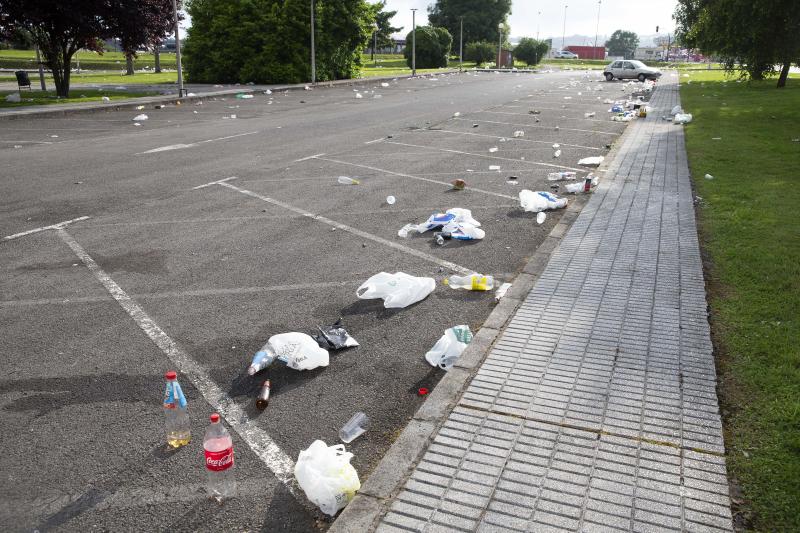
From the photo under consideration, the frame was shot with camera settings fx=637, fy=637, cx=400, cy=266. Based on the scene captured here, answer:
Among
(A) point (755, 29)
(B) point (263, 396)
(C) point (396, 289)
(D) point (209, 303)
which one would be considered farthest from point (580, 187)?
(A) point (755, 29)

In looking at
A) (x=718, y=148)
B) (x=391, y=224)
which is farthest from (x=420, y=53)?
(x=391, y=224)

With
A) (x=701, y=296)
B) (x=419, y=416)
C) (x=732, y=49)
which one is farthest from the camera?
(x=732, y=49)

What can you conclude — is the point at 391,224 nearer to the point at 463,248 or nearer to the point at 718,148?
the point at 463,248

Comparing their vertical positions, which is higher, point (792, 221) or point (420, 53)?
point (420, 53)

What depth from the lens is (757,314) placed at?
5262 mm

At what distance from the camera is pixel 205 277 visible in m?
6.47

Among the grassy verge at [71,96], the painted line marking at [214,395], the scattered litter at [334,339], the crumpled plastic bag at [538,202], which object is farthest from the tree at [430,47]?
the scattered litter at [334,339]

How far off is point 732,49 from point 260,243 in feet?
72.6

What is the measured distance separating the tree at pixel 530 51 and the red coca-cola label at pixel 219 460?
85.7 metres

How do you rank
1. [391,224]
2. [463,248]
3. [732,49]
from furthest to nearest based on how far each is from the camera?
[732,49], [391,224], [463,248]

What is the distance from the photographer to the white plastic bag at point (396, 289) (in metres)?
5.81

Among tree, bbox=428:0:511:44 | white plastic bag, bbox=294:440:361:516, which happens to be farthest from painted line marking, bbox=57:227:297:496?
tree, bbox=428:0:511:44

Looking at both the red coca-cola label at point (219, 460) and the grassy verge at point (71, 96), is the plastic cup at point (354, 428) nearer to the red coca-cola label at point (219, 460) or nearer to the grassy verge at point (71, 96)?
the red coca-cola label at point (219, 460)

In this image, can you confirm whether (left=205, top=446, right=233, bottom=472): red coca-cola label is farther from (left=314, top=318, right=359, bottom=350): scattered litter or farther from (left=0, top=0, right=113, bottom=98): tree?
(left=0, top=0, right=113, bottom=98): tree
